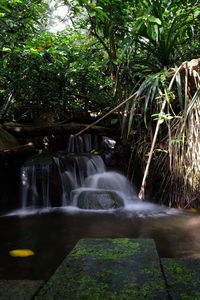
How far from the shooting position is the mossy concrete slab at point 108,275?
90 cm

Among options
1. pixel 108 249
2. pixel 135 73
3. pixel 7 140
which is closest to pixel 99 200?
pixel 135 73

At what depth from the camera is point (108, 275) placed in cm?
103

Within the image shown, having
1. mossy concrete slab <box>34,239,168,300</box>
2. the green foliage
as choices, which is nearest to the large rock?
the green foliage

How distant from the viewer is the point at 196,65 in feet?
10.8

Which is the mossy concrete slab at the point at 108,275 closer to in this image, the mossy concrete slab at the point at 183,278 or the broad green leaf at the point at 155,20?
the mossy concrete slab at the point at 183,278

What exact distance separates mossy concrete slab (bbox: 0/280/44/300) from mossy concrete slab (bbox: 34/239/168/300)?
41mm

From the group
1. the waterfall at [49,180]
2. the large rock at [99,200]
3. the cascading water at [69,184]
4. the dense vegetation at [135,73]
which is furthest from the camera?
the waterfall at [49,180]

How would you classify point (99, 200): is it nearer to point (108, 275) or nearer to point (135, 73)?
point (135, 73)

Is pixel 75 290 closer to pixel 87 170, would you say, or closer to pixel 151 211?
pixel 151 211

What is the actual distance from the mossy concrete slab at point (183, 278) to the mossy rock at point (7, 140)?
15.0 feet

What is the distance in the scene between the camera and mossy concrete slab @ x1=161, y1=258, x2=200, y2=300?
0.89m

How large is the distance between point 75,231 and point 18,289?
210 cm

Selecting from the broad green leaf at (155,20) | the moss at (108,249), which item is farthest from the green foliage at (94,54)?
the moss at (108,249)

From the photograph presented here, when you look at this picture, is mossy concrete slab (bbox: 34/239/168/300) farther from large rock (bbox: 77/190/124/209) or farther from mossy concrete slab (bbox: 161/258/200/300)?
large rock (bbox: 77/190/124/209)
